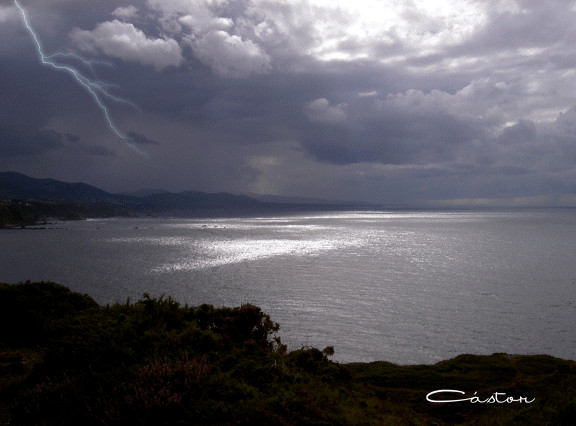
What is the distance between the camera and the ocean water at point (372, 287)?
961 inches

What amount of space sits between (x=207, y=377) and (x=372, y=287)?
114 feet

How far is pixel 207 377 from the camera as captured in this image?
25.7ft

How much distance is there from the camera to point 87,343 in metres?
8.89

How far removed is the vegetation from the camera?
701 cm

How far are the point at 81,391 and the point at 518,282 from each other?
4501cm

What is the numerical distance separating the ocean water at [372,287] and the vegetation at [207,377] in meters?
10.4

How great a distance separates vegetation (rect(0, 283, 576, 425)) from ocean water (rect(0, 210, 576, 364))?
1036cm
